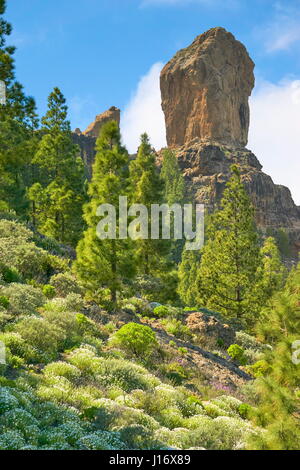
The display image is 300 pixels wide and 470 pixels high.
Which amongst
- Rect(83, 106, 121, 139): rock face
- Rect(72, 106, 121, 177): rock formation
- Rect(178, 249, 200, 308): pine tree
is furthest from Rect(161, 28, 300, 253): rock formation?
Rect(178, 249, 200, 308): pine tree

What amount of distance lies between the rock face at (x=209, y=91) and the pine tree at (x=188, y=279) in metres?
75.3

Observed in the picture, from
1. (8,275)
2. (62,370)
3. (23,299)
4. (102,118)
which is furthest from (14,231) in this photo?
(102,118)

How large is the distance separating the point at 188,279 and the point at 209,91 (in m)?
93.0

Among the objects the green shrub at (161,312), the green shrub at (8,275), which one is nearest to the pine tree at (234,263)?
the green shrub at (161,312)

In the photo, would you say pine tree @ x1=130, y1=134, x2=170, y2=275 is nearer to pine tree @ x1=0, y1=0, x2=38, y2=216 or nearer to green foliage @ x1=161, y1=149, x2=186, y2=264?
pine tree @ x1=0, y1=0, x2=38, y2=216

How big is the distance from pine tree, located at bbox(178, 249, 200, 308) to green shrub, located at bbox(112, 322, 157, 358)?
111ft

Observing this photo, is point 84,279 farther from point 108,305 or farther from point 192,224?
point 192,224

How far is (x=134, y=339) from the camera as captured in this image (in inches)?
494

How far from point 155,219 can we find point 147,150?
663 centimetres

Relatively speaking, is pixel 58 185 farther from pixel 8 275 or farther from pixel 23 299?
pixel 23 299

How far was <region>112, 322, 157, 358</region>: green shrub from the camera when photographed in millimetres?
12578

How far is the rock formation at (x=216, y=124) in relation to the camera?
106m
